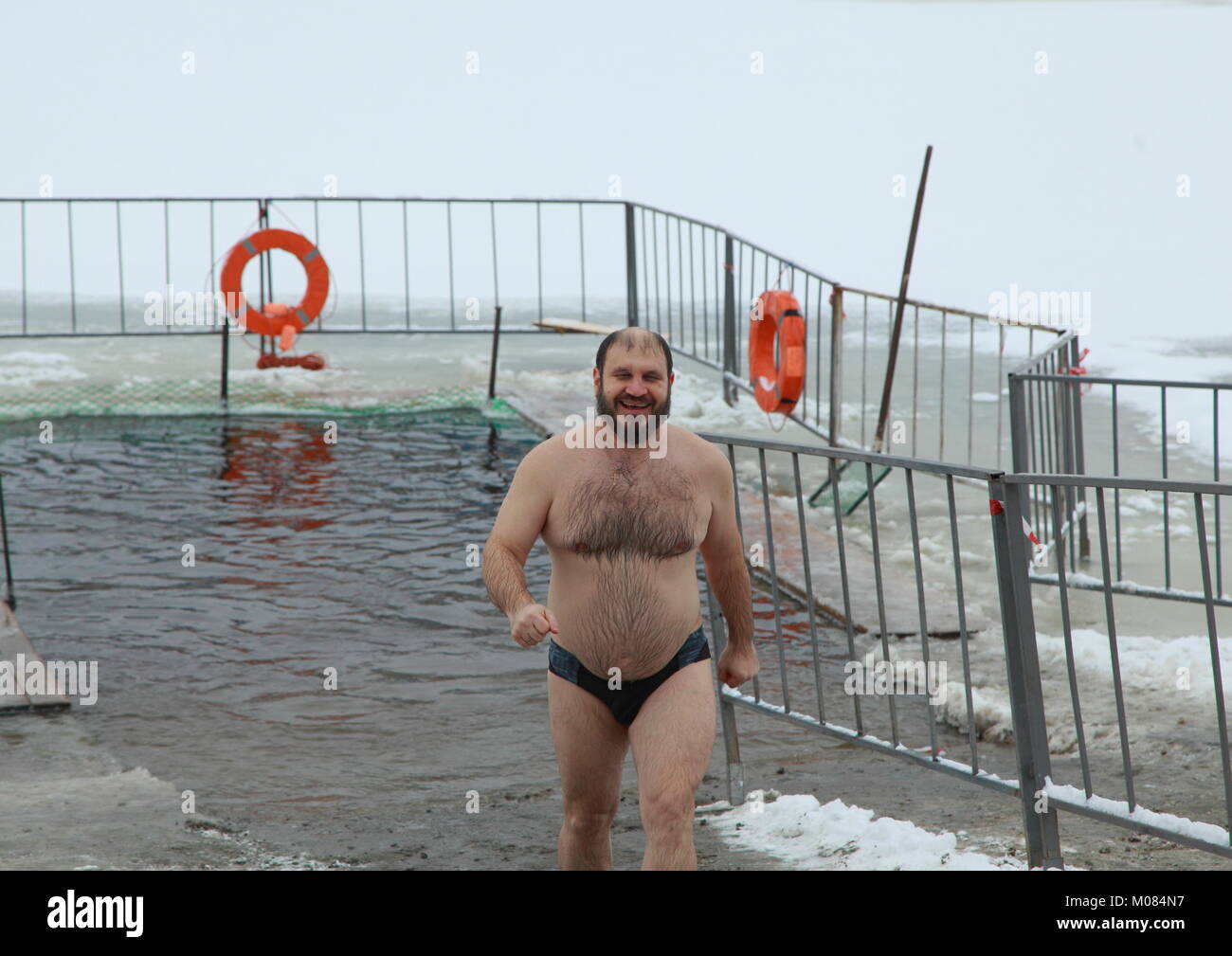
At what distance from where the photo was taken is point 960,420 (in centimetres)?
1285

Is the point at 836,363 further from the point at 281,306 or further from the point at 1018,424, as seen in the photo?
the point at 281,306

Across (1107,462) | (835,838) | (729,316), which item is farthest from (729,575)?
(729,316)

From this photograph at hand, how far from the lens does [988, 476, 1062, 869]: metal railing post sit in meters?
4.08

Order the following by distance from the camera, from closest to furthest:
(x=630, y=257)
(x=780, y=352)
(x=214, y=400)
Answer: (x=780, y=352) < (x=214, y=400) < (x=630, y=257)

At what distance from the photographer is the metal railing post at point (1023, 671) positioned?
4.08m

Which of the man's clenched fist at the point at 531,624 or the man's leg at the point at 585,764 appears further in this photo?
the man's leg at the point at 585,764

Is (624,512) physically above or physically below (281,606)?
above

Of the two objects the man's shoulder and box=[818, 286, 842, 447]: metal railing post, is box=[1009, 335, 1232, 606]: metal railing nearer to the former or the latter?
the man's shoulder

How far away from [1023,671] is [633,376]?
4.39 ft

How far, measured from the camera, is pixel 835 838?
462 centimetres

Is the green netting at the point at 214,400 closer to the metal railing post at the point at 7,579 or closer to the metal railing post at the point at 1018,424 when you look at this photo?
the metal railing post at the point at 7,579

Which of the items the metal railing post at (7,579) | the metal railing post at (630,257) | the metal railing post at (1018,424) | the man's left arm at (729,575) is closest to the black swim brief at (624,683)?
the man's left arm at (729,575)

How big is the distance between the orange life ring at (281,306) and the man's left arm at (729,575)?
1082cm

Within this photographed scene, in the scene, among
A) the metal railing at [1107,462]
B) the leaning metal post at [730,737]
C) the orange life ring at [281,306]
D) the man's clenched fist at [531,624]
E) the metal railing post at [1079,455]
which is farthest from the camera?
the orange life ring at [281,306]
